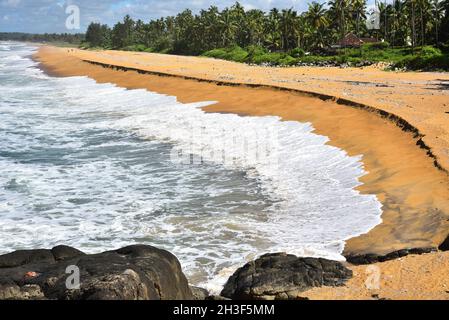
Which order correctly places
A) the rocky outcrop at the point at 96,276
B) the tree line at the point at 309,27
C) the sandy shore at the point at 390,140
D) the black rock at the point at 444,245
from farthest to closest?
the tree line at the point at 309,27 → the sandy shore at the point at 390,140 → the black rock at the point at 444,245 → the rocky outcrop at the point at 96,276

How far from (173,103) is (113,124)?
6454mm

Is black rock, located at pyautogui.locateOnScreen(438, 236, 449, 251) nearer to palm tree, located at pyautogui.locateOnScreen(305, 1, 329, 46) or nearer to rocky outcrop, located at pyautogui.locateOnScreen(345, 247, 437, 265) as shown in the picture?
rocky outcrop, located at pyautogui.locateOnScreen(345, 247, 437, 265)

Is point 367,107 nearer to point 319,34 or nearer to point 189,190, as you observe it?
point 189,190

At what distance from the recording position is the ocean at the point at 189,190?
36.0 feet

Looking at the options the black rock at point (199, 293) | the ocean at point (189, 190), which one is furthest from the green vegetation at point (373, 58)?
the black rock at point (199, 293)

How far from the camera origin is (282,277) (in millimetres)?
8102

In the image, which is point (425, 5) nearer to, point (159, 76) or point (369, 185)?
point (159, 76)

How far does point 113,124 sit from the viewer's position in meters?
27.0

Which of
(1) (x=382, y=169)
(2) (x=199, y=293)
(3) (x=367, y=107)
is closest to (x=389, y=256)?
(2) (x=199, y=293)

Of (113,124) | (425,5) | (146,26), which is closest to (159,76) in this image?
(113,124)

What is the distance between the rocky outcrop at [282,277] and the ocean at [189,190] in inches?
24.8

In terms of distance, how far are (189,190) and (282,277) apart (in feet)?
23.7

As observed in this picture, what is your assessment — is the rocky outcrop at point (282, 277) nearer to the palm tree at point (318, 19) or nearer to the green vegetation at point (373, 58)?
the green vegetation at point (373, 58)

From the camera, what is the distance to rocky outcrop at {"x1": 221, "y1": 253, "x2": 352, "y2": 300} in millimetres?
7867
